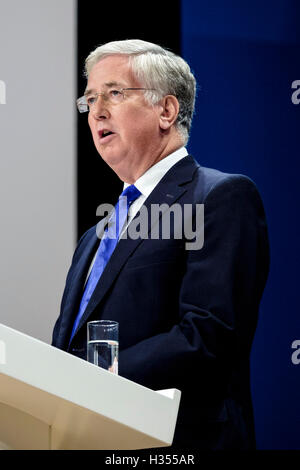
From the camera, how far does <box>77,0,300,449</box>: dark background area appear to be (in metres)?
2.61

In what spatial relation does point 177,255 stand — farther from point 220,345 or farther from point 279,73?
point 279,73

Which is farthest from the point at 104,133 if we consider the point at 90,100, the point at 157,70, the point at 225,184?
the point at 225,184

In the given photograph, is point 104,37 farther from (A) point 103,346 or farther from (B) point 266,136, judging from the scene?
(A) point 103,346

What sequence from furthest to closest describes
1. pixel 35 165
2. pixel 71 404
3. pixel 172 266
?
pixel 35 165
pixel 172 266
pixel 71 404

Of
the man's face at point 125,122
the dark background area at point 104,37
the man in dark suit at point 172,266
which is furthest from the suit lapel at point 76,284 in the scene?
the dark background area at point 104,37

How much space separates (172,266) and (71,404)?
1034 millimetres

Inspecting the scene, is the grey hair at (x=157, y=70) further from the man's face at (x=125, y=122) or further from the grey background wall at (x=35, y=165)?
the grey background wall at (x=35, y=165)

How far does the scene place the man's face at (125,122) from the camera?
7.50 ft

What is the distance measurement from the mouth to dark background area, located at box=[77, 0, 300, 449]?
0.50m

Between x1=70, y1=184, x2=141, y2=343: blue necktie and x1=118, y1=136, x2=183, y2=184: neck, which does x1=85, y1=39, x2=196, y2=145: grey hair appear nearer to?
x1=118, y1=136, x2=183, y2=184: neck

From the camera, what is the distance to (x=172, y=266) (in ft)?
6.56

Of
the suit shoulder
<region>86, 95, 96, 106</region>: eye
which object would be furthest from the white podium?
<region>86, 95, 96, 106</region>: eye

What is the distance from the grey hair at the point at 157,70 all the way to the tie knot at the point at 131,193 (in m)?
0.25
